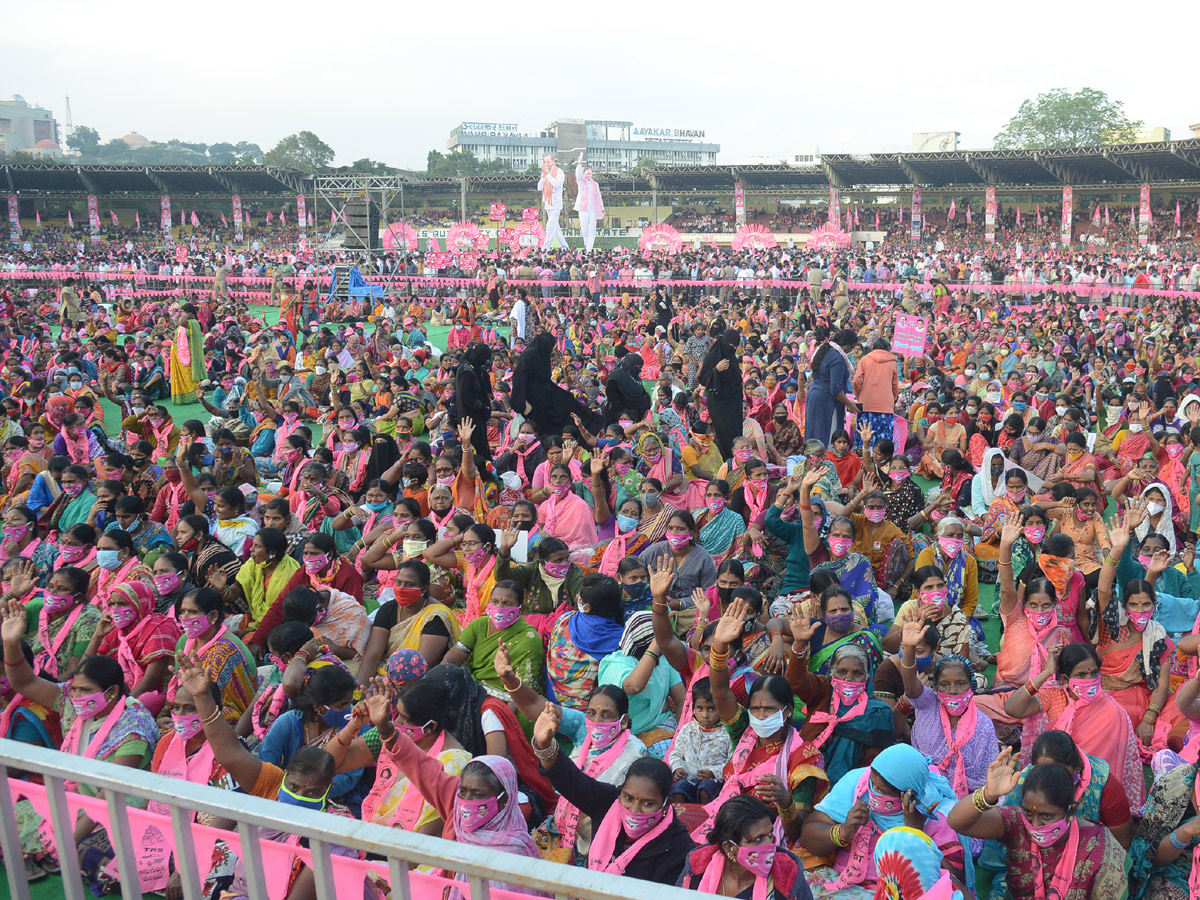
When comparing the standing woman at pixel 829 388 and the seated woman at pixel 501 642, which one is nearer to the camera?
the seated woman at pixel 501 642

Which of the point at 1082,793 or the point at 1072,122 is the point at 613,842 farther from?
the point at 1072,122

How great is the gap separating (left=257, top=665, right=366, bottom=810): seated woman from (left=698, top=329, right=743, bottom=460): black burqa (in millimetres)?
4717

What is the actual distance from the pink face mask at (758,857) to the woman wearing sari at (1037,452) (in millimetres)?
4932

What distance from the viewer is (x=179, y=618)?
4004mm

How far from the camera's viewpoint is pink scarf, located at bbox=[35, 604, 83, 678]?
165 inches

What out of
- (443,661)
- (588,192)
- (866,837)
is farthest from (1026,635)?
(588,192)

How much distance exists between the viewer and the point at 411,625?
405cm

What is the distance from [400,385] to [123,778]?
26.5ft

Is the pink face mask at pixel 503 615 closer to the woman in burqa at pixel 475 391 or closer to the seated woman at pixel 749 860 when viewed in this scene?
the seated woman at pixel 749 860

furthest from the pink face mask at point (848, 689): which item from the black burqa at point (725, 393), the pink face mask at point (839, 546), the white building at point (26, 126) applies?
the white building at point (26, 126)

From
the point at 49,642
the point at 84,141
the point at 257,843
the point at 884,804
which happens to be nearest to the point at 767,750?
the point at 884,804

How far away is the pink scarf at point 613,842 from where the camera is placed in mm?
2686

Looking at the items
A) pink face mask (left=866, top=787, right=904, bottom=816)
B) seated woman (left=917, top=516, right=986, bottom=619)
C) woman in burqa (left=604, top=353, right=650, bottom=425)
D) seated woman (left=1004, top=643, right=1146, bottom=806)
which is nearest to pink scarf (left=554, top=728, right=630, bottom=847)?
pink face mask (left=866, top=787, right=904, bottom=816)

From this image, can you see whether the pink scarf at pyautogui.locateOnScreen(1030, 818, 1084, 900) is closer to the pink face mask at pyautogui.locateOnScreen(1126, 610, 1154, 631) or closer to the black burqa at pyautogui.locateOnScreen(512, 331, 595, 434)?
the pink face mask at pyautogui.locateOnScreen(1126, 610, 1154, 631)
